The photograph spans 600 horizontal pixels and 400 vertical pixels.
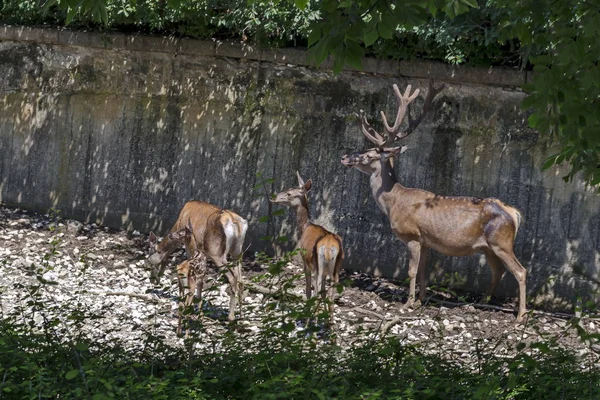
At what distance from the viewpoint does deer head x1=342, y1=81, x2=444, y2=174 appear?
10711 mm

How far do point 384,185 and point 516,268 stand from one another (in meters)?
1.55

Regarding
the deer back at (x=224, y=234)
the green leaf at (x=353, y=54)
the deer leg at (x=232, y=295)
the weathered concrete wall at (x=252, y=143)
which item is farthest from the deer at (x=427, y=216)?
the green leaf at (x=353, y=54)

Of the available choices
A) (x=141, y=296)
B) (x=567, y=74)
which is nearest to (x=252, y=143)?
(x=141, y=296)

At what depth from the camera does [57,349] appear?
6.47 metres

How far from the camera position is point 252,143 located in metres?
12.3

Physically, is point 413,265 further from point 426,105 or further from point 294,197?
point 426,105

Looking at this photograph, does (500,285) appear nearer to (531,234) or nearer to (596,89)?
(531,234)

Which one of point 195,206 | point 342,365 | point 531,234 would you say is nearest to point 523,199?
point 531,234

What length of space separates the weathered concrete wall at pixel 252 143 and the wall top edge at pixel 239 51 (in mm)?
19

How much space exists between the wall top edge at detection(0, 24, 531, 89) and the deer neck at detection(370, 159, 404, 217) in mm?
1061

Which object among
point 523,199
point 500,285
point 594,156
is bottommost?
point 500,285

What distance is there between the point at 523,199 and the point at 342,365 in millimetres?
5031

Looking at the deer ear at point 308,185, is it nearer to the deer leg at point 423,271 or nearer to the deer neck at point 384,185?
the deer neck at point 384,185

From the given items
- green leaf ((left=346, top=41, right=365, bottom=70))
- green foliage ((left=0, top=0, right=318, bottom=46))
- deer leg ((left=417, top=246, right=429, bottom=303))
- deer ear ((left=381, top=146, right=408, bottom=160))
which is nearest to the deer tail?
deer leg ((left=417, top=246, right=429, bottom=303))
